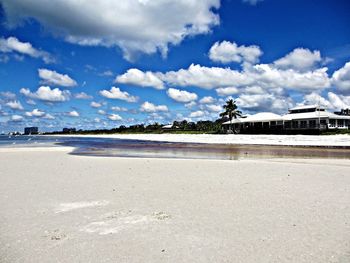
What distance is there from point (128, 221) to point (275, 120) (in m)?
64.3

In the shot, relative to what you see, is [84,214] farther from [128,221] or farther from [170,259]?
[170,259]

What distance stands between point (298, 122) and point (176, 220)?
209ft

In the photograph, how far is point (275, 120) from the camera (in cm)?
6575

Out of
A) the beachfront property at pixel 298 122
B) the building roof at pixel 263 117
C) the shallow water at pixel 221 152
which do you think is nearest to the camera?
the shallow water at pixel 221 152

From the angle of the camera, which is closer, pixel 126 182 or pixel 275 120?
pixel 126 182

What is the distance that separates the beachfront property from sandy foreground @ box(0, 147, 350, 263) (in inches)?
1991

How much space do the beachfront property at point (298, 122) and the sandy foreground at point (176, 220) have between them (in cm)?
5058

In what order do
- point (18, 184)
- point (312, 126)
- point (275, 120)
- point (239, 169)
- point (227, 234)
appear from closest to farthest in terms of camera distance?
point (227, 234) < point (18, 184) < point (239, 169) < point (312, 126) < point (275, 120)

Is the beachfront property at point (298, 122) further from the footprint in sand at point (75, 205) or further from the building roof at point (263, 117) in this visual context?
the footprint in sand at point (75, 205)

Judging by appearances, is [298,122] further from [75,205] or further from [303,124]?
[75,205]

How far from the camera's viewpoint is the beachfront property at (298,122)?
58.3 meters

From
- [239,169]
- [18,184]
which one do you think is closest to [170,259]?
[18,184]

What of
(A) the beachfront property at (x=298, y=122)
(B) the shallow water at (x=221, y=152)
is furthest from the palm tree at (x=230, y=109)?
(B) the shallow water at (x=221, y=152)

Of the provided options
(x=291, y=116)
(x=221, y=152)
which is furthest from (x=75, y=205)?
(x=291, y=116)
